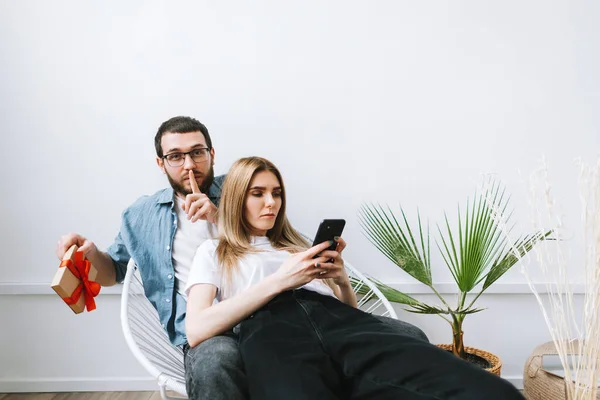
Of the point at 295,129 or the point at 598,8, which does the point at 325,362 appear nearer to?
the point at 295,129

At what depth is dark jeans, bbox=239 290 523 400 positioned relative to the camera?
109 centimetres

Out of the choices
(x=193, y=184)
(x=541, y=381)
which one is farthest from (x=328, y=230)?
(x=541, y=381)

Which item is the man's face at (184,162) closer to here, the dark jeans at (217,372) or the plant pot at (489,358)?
the dark jeans at (217,372)

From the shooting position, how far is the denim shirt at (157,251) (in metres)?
1.81

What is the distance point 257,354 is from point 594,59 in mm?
2104

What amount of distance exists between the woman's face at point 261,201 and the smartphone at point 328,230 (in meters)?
0.26

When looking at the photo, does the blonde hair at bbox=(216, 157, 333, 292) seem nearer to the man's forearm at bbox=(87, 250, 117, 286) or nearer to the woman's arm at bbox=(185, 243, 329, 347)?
the woman's arm at bbox=(185, 243, 329, 347)

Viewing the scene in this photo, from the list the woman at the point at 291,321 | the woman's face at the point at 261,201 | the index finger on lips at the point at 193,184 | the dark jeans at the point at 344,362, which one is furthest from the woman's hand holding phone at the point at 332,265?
the index finger on lips at the point at 193,184

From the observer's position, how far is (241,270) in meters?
1.64

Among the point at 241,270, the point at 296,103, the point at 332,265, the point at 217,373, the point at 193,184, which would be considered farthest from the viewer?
the point at 296,103

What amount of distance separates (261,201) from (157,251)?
1.50 feet

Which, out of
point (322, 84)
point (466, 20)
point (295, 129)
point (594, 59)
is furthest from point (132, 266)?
point (594, 59)

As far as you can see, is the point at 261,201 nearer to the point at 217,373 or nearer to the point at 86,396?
the point at 217,373

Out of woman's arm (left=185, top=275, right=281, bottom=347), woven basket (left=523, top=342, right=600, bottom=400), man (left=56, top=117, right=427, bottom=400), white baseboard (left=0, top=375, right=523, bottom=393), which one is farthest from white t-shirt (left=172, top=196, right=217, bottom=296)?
woven basket (left=523, top=342, right=600, bottom=400)
